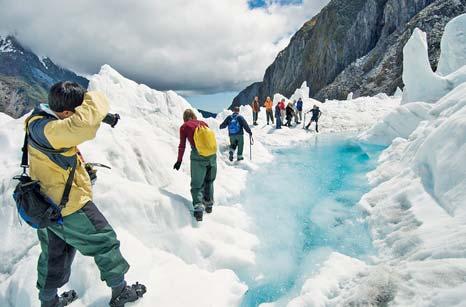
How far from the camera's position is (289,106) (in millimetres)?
20594

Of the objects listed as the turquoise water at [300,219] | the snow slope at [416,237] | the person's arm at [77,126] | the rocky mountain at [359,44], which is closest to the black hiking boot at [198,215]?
the turquoise water at [300,219]

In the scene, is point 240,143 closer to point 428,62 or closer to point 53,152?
point 53,152

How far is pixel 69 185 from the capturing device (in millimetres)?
2615

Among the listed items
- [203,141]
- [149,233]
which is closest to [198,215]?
[149,233]

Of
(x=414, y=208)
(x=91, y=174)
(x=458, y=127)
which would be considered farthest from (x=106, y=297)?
(x=458, y=127)

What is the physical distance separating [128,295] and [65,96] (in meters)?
1.92

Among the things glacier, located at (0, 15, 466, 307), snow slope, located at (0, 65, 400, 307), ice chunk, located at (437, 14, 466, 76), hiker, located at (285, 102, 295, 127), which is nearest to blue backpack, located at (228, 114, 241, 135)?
snow slope, located at (0, 65, 400, 307)

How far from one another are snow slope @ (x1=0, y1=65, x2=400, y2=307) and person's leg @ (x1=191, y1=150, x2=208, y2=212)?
9.6 inches

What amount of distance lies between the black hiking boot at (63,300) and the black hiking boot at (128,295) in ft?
1.64

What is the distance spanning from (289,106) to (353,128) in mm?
5256

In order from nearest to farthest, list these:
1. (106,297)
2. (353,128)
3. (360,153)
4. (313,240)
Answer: (106,297) → (313,240) → (360,153) → (353,128)

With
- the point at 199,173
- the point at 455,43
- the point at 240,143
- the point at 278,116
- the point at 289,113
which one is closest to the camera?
the point at 199,173

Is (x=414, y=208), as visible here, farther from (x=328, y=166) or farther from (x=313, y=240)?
(x=328, y=166)

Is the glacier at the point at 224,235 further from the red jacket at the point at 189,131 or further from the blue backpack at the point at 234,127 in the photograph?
the blue backpack at the point at 234,127
